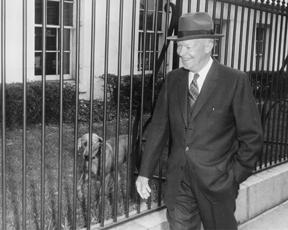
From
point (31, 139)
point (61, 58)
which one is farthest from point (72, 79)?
point (61, 58)

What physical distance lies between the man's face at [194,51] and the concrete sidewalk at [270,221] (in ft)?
8.47

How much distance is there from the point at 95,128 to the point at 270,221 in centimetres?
511

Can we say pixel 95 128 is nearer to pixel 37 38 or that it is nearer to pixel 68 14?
pixel 37 38

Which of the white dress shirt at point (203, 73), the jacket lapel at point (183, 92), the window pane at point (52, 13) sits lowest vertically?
the jacket lapel at point (183, 92)

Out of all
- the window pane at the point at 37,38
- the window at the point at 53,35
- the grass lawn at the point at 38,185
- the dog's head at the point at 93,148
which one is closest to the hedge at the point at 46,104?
the grass lawn at the point at 38,185

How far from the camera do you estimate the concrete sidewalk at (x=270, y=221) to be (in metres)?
4.86

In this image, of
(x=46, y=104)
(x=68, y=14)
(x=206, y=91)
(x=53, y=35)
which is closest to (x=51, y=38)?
(x=53, y=35)

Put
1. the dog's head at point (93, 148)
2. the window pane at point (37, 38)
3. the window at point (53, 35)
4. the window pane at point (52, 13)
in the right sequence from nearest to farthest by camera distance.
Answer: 1. the dog's head at point (93, 148)
2. the window pane at point (37, 38)
3. the window at point (53, 35)
4. the window pane at point (52, 13)

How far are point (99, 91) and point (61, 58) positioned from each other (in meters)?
8.71

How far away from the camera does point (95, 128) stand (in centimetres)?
942

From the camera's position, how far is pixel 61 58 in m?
3.12

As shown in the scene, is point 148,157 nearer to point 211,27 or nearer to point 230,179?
point 230,179

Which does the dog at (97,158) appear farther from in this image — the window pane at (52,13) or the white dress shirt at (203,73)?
the window pane at (52,13)

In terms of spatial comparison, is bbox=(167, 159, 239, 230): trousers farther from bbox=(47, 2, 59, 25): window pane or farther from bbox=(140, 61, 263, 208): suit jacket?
bbox=(47, 2, 59, 25): window pane
